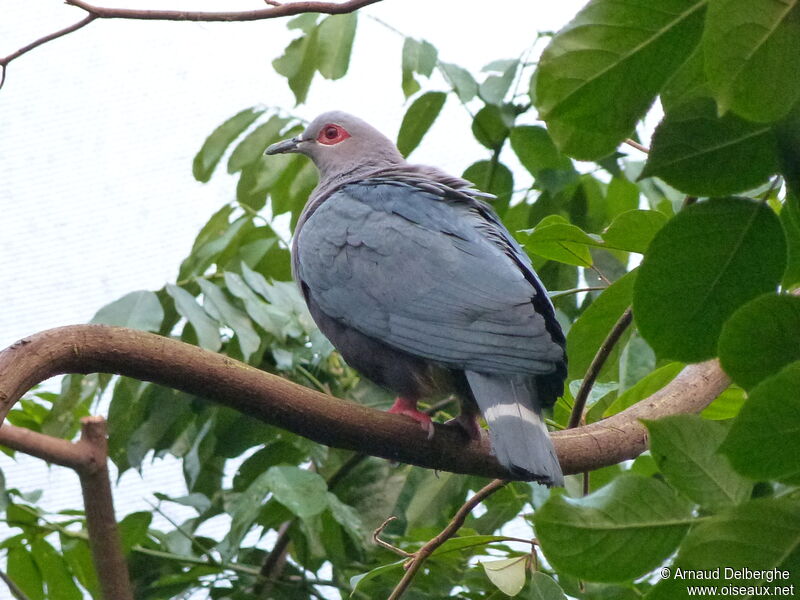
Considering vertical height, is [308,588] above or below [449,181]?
below

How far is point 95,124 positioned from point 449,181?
227 cm

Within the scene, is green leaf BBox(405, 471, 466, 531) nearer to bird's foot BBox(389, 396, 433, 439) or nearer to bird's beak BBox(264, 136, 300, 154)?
bird's foot BBox(389, 396, 433, 439)

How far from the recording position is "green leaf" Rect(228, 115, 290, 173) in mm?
3283

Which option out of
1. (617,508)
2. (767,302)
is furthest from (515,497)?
(767,302)

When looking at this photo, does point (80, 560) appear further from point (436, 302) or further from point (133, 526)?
point (436, 302)

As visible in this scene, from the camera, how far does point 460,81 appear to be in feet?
9.93

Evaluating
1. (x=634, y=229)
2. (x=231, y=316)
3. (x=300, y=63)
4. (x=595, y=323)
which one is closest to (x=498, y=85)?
(x=300, y=63)

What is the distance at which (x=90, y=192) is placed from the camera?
4223 millimetres

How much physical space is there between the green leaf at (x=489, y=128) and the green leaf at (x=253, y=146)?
2.33ft

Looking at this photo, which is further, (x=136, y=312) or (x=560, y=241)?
(x=136, y=312)

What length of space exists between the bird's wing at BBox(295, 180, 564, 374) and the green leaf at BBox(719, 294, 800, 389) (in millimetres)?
963

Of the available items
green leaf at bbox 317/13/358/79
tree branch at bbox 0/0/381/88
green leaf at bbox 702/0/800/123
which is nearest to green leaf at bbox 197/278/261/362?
green leaf at bbox 317/13/358/79

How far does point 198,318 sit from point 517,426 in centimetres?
114

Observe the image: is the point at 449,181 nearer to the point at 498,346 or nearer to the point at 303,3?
the point at 498,346
